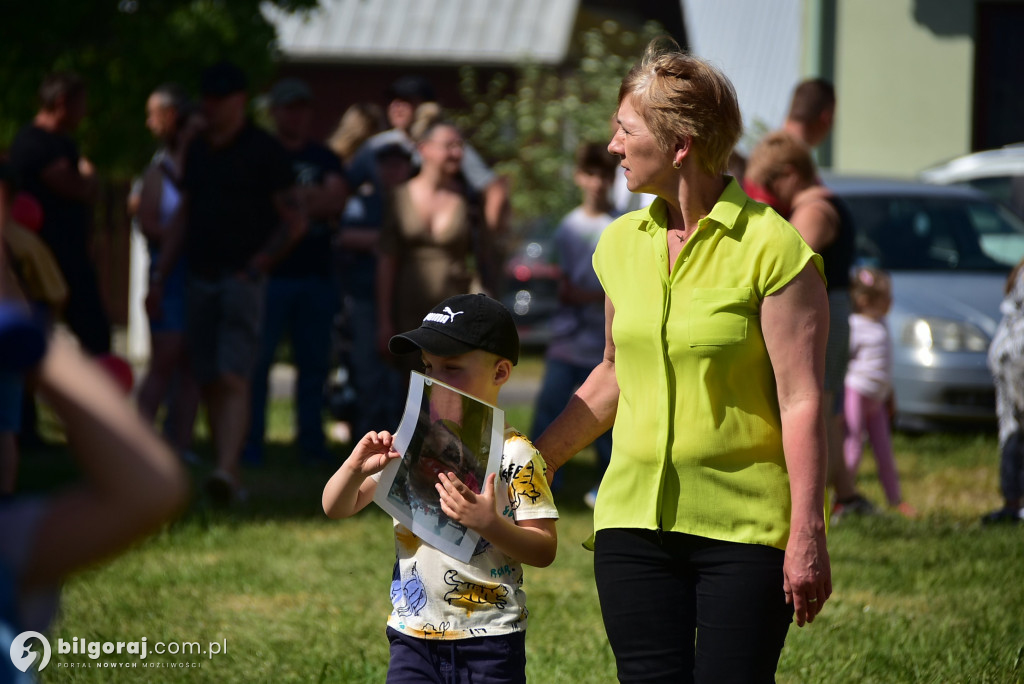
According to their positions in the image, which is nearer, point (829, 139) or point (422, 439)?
point (422, 439)

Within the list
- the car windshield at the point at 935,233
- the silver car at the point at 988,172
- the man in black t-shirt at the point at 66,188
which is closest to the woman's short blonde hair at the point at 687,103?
the man in black t-shirt at the point at 66,188

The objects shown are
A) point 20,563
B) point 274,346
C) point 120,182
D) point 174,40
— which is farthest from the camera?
point 120,182

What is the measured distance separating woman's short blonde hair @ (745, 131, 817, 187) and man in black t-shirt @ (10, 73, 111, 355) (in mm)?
4064

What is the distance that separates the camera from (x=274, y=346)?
27.9 feet

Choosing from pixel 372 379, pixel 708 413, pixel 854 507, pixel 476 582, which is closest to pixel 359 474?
pixel 476 582

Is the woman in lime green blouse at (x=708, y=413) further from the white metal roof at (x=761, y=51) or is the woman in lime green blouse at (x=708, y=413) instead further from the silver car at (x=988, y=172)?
the white metal roof at (x=761, y=51)

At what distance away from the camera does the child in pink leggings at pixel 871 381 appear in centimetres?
743

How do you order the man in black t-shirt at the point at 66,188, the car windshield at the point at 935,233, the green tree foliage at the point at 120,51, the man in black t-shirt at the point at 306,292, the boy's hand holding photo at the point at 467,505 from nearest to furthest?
the boy's hand holding photo at the point at 467,505 → the man in black t-shirt at the point at 66,188 → the man in black t-shirt at the point at 306,292 → the car windshield at the point at 935,233 → the green tree foliage at the point at 120,51

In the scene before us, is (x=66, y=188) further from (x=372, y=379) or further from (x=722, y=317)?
(x=722, y=317)

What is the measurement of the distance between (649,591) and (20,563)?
1.76 meters

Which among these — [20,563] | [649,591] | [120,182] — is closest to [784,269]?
[649,591]

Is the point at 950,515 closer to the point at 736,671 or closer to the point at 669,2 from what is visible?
the point at 736,671

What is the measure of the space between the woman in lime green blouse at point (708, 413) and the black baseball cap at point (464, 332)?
29 centimetres

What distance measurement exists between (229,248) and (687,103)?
4.62 m
